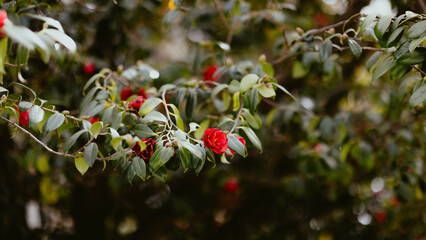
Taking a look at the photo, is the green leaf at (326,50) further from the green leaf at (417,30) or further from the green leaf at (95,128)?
the green leaf at (95,128)

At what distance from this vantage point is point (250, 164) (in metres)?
2.08

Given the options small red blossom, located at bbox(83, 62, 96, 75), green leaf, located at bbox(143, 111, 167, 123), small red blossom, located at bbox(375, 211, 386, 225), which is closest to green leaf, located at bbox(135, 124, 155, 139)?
green leaf, located at bbox(143, 111, 167, 123)

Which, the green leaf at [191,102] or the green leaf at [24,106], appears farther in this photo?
the green leaf at [191,102]

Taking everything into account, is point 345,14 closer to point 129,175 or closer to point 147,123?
point 147,123

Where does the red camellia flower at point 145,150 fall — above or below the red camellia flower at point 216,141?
below

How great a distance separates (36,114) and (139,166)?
0.32 m

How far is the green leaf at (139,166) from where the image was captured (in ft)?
2.71

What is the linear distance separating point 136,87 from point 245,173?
3.07 feet

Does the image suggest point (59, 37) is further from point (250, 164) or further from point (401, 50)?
point (250, 164)

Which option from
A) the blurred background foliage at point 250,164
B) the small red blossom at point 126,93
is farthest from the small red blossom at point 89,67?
the small red blossom at point 126,93

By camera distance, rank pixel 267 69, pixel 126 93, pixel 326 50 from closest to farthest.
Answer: pixel 326 50 < pixel 267 69 < pixel 126 93

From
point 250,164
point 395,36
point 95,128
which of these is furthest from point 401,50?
point 250,164

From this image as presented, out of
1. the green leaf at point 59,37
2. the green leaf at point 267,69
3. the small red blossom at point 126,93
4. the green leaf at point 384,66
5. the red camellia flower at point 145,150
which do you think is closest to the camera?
the green leaf at point 59,37

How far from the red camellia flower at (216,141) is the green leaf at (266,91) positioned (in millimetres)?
213
